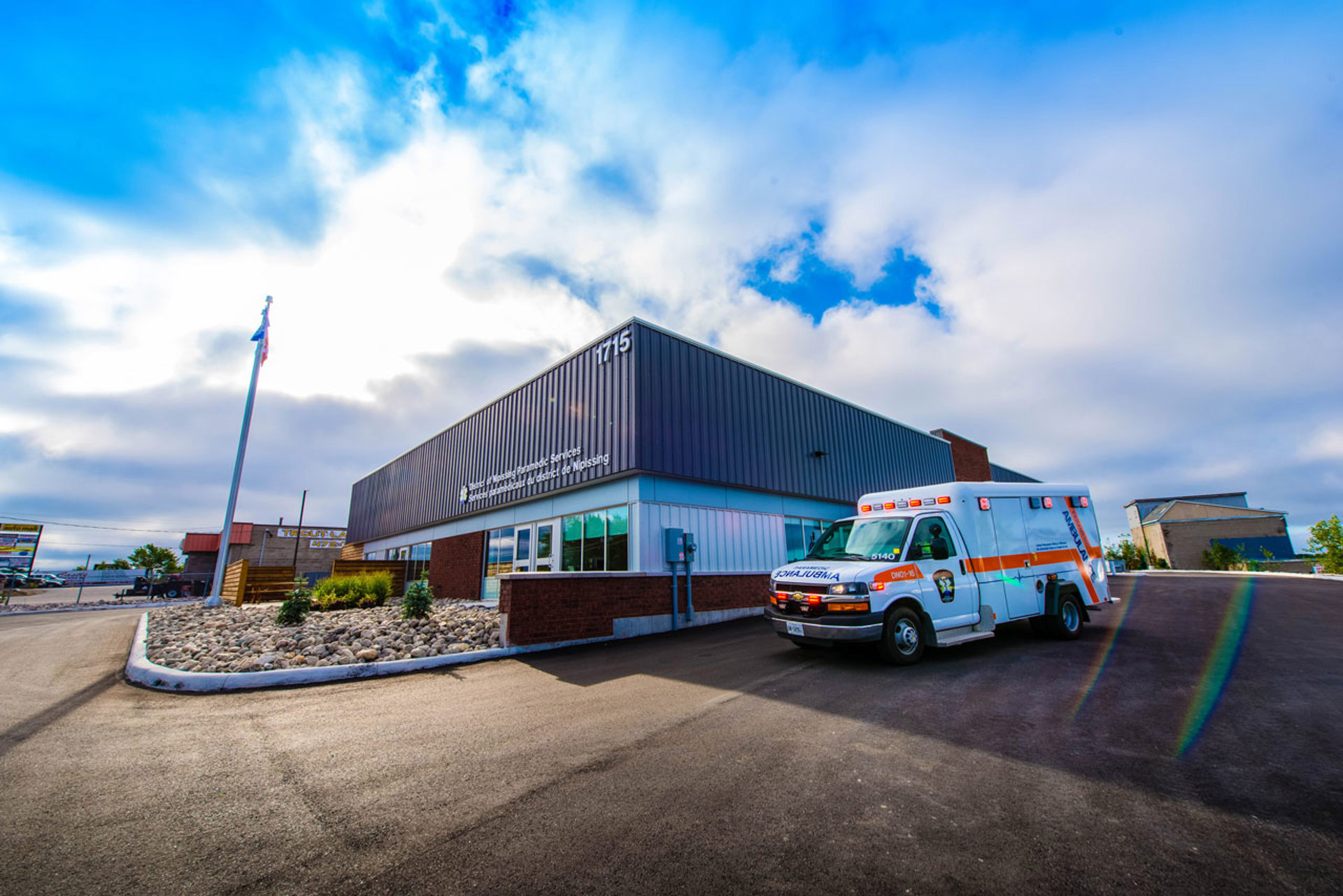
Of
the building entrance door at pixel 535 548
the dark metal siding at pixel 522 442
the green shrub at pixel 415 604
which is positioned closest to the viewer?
the green shrub at pixel 415 604

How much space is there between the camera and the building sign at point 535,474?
1544cm

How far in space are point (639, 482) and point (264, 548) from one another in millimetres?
54578

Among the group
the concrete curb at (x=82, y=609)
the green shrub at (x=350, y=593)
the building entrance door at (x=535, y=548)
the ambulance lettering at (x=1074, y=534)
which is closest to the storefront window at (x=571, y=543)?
the building entrance door at (x=535, y=548)

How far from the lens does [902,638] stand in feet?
25.2

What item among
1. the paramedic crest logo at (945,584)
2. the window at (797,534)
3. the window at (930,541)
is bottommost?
the paramedic crest logo at (945,584)

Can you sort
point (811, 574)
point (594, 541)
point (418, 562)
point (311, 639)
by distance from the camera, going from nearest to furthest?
point (811, 574), point (311, 639), point (594, 541), point (418, 562)

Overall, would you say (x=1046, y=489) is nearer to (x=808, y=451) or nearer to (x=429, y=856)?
(x=808, y=451)

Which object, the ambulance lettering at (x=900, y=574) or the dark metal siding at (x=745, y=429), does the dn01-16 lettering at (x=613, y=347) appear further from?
the ambulance lettering at (x=900, y=574)

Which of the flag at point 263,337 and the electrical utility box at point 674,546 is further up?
the flag at point 263,337

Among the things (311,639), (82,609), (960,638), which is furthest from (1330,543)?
(82,609)

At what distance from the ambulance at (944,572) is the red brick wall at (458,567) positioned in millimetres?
14842

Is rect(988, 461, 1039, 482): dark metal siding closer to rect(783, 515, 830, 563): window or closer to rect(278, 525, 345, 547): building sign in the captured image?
rect(783, 515, 830, 563): window

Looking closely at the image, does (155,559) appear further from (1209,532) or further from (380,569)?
(1209,532)

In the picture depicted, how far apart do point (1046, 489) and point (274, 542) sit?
63.5 metres
